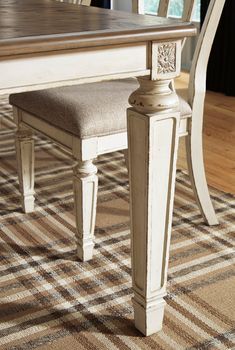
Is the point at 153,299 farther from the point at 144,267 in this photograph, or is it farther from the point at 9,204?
the point at 9,204

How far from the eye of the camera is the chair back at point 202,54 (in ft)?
5.24

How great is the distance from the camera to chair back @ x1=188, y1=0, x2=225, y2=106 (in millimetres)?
1596

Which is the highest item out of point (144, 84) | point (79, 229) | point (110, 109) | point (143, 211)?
point (144, 84)

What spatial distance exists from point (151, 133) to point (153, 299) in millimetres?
408

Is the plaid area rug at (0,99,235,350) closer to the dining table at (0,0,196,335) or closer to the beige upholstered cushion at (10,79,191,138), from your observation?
the dining table at (0,0,196,335)

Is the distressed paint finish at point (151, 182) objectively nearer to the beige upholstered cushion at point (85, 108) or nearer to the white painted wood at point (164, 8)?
the beige upholstered cushion at point (85, 108)

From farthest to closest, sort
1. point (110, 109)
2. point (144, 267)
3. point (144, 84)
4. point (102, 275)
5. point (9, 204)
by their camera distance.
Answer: point (9, 204)
point (102, 275)
point (110, 109)
point (144, 267)
point (144, 84)

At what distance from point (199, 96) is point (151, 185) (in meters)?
0.61

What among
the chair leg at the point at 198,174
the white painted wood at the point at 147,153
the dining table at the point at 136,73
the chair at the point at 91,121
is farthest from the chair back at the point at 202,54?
the white painted wood at the point at 147,153

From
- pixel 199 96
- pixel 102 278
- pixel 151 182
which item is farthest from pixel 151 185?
pixel 199 96

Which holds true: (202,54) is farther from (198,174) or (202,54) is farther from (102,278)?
(102,278)

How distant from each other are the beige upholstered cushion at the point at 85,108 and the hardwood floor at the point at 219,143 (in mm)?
695

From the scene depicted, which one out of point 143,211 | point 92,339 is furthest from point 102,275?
point 143,211

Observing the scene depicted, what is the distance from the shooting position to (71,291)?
60.1 inches
